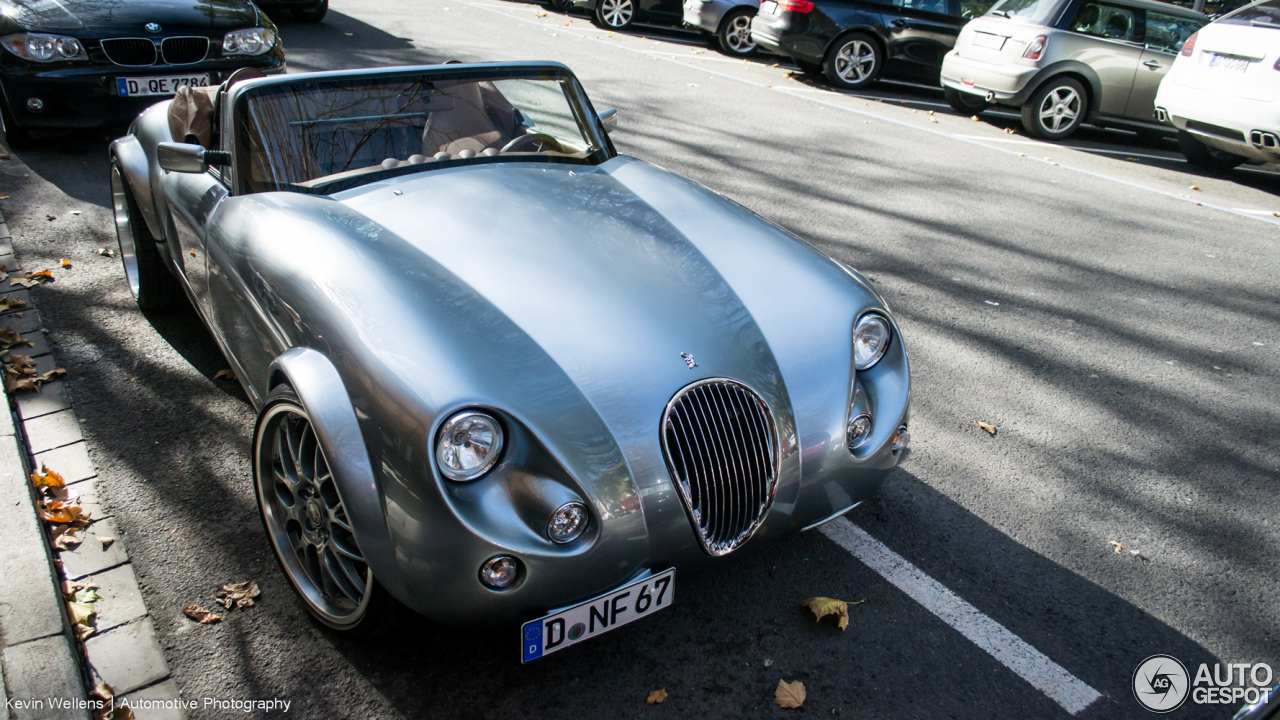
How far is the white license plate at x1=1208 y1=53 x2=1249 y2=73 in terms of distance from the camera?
7832mm

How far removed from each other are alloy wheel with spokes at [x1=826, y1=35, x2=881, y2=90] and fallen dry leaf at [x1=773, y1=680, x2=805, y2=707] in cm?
1070

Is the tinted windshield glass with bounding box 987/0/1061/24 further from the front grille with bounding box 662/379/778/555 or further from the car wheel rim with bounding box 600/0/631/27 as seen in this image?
the front grille with bounding box 662/379/778/555

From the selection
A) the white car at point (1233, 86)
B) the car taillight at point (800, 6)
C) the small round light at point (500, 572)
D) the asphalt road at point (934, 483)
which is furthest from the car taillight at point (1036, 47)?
the small round light at point (500, 572)

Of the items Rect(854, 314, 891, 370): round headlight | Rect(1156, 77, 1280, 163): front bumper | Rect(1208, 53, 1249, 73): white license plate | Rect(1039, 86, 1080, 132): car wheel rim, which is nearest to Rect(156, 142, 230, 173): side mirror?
Rect(854, 314, 891, 370): round headlight

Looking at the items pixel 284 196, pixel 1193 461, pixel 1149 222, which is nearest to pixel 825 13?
pixel 1149 222

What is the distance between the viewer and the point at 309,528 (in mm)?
2594

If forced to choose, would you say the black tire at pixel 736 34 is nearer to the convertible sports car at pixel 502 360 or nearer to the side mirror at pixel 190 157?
the convertible sports car at pixel 502 360

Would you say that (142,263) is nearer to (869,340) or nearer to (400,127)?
(400,127)

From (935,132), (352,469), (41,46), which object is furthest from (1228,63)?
(41,46)

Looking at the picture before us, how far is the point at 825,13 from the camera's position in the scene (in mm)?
11555

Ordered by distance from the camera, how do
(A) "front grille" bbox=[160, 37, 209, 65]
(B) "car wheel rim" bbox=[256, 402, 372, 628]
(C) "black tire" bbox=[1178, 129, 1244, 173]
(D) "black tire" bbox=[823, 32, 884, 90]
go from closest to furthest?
(B) "car wheel rim" bbox=[256, 402, 372, 628] < (A) "front grille" bbox=[160, 37, 209, 65] < (C) "black tire" bbox=[1178, 129, 1244, 173] < (D) "black tire" bbox=[823, 32, 884, 90]

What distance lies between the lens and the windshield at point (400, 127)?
315 cm

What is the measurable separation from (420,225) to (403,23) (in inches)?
481

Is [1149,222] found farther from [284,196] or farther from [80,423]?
[80,423]
